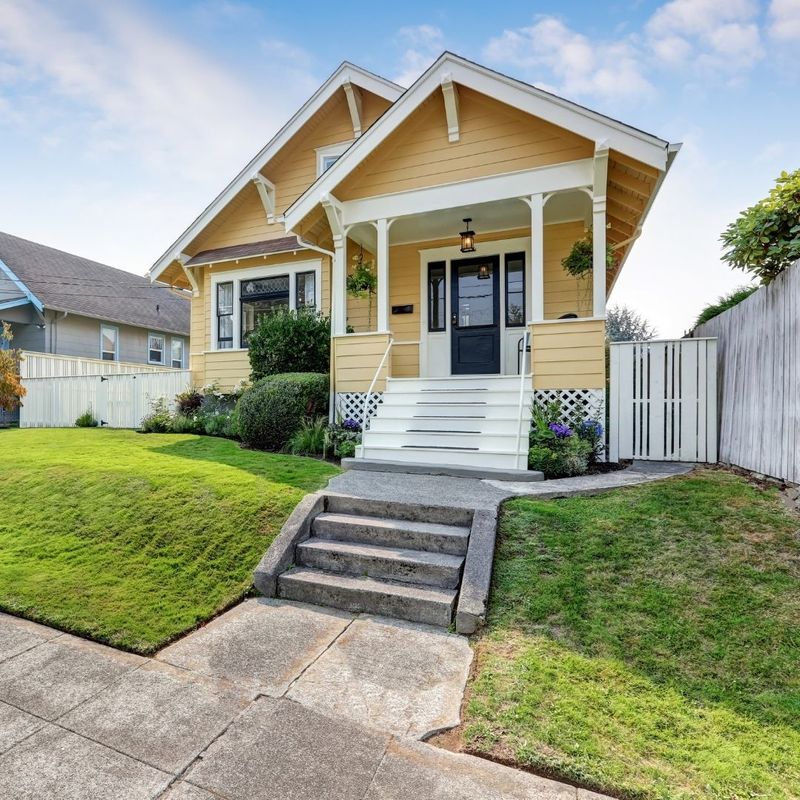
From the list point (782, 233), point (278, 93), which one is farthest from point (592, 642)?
point (278, 93)

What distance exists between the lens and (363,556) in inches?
153

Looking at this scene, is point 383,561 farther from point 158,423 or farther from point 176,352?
point 176,352

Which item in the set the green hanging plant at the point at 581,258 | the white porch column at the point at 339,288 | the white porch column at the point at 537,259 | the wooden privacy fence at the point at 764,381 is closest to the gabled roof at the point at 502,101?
the white porch column at the point at 339,288

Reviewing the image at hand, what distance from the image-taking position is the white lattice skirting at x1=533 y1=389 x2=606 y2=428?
21.9 feet

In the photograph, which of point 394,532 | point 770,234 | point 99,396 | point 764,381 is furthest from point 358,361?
point 99,396

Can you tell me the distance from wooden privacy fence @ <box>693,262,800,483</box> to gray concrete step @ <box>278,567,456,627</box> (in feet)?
11.6

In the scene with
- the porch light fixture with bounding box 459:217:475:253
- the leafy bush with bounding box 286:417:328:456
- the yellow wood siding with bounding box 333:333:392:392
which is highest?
the porch light fixture with bounding box 459:217:475:253

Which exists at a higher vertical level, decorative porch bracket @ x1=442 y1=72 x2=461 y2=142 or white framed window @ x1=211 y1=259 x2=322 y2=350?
decorative porch bracket @ x1=442 y1=72 x2=461 y2=142

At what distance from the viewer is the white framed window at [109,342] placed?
1791 centimetres

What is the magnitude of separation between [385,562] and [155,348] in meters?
19.7

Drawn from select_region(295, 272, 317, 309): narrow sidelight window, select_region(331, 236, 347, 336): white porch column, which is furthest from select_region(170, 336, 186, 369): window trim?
select_region(331, 236, 347, 336): white porch column

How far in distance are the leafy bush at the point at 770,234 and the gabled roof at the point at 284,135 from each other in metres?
7.90

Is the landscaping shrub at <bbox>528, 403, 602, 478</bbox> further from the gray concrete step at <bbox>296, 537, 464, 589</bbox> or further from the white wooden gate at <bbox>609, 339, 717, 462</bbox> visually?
the gray concrete step at <bbox>296, 537, 464, 589</bbox>

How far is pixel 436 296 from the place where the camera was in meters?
9.68
